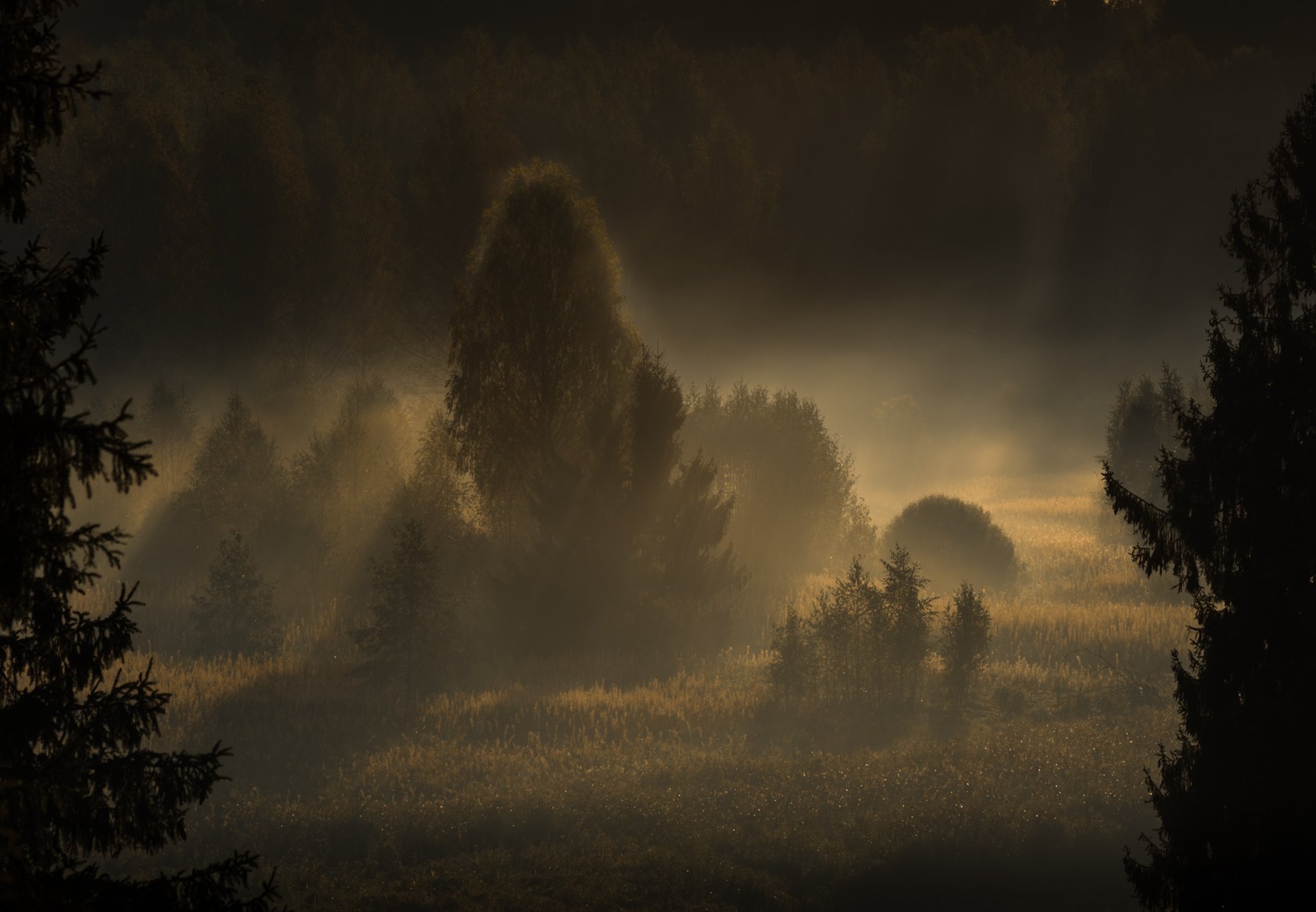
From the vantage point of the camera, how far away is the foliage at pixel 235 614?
997 inches

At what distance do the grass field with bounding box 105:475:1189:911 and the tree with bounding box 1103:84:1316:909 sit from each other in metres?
3.80

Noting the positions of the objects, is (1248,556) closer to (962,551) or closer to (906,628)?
(906,628)

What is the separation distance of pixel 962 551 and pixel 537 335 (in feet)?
53.8

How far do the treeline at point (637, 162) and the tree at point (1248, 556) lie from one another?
32686 millimetres

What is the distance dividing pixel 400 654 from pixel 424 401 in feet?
88.9

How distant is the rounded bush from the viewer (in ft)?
114

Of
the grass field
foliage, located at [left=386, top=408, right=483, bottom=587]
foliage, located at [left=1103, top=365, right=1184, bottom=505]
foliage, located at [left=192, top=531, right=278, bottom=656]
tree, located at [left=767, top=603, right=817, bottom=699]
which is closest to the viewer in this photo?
the grass field

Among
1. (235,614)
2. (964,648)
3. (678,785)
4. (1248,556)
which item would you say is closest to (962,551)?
(964,648)

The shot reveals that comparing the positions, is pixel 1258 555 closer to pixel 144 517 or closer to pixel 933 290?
pixel 144 517

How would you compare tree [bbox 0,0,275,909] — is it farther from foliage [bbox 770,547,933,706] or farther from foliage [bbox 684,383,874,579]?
foliage [bbox 684,383,874,579]

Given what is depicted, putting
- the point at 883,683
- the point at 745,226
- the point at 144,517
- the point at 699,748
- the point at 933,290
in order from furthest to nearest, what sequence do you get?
1. the point at 933,290
2. the point at 745,226
3. the point at 144,517
4. the point at 883,683
5. the point at 699,748

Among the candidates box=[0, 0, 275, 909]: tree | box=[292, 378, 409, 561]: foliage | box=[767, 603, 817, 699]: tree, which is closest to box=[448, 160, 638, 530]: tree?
box=[292, 378, 409, 561]: foliage

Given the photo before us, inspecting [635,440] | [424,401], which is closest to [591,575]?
[635,440]

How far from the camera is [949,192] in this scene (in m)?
76.6
